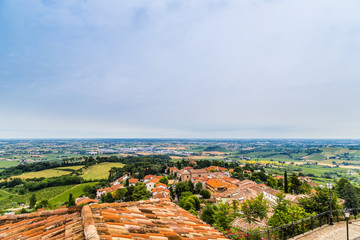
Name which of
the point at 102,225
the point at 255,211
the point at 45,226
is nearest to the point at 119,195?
the point at 255,211

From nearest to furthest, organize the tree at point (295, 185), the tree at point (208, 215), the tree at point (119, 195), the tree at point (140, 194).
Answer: the tree at point (208, 215) < the tree at point (295, 185) < the tree at point (140, 194) < the tree at point (119, 195)

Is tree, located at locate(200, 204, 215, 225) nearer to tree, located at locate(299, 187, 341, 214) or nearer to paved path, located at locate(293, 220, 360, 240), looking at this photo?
tree, located at locate(299, 187, 341, 214)

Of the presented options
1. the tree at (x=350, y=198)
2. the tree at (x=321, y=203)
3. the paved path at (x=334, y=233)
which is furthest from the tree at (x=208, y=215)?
the tree at (x=350, y=198)

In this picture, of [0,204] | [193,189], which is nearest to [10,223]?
[193,189]

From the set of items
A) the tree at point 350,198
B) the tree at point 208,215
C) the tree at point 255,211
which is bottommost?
the tree at point 208,215

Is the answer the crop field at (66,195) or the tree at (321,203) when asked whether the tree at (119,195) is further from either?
the tree at (321,203)

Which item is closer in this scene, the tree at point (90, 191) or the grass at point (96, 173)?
the tree at point (90, 191)

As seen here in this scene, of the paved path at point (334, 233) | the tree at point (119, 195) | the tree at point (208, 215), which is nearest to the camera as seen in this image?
the paved path at point (334, 233)
